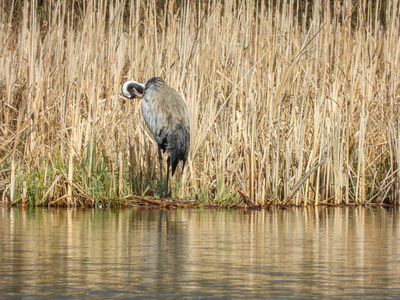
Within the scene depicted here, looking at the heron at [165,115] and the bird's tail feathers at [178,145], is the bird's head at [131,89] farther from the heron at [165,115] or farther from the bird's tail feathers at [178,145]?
the bird's tail feathers at [178,145]

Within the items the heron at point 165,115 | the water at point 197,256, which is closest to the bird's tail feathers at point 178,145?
the heron at point 165,115

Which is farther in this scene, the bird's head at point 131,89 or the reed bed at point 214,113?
the bird's head at point 131,89

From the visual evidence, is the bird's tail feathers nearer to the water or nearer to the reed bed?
the reed bed

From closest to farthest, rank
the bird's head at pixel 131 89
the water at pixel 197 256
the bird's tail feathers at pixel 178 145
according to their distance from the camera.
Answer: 1. the water at pixel 197 256
2. the bird's tail feathers at pixel 178 145
3. the bird's head at pixel 131 89

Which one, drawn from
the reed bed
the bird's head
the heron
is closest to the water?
the reed bed

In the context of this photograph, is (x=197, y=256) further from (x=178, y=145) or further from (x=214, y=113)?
(x=214, y=113)

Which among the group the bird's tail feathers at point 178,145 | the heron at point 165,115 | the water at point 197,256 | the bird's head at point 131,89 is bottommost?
the water at point 197,256

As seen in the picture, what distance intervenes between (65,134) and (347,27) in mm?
3220

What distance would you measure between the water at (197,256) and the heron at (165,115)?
3.31 ft

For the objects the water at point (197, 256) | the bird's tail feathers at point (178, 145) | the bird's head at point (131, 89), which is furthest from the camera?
the bird's head at point (131, 89)

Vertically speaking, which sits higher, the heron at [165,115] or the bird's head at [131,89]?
the bird's head at [131,89]

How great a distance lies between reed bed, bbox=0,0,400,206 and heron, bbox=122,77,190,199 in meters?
0.23

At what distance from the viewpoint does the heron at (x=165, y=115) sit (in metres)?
6.68

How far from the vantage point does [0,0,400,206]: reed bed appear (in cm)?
662
